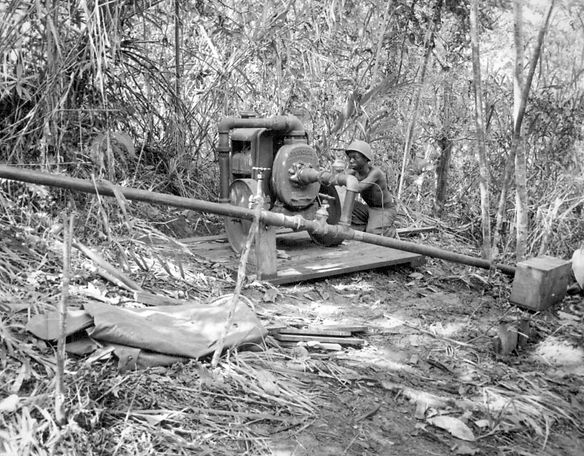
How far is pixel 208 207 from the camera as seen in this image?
12.1 feet

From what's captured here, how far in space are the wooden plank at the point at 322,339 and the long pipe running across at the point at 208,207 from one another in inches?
31.5

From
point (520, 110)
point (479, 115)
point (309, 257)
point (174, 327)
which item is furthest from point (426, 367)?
point (479, 115)

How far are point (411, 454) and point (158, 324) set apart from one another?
1.38 meters

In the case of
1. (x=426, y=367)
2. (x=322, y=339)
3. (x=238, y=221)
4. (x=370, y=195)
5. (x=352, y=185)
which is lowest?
(x=426, y=367)

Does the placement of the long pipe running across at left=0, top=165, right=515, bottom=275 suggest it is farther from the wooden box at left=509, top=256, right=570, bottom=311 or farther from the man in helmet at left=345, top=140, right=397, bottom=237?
the man in helmet at left=345, top=140, right=397, bottom=237

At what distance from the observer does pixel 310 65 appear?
6961 millimetres

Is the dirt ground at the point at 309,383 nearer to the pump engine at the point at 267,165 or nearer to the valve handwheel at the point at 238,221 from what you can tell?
the valve handwheel at the point at 238,221

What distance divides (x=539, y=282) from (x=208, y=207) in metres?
2.27

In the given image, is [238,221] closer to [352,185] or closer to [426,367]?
[352,185]

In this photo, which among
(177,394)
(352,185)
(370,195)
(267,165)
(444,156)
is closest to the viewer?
(177,394)

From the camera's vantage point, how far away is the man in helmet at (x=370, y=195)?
5559mm

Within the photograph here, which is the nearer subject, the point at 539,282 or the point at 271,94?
the point at 539,282

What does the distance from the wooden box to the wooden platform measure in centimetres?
121

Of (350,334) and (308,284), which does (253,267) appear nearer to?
(308,284)
